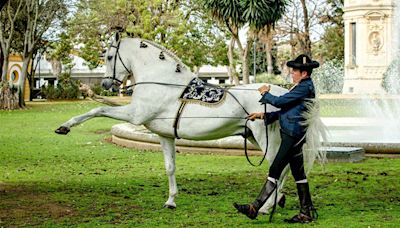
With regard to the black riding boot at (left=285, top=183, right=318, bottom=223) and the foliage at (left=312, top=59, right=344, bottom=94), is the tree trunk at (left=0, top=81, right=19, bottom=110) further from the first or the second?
the black riding boot at (left=285, top=183, right=318, bottom=223)

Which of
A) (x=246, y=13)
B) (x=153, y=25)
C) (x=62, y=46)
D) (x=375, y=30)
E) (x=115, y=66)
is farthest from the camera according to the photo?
(x=62, y=46)

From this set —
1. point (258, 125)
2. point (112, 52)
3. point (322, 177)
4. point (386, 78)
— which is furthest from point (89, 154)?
point (386, 78)

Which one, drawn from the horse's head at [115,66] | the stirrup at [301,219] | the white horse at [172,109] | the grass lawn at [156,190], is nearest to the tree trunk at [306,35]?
the grass lawn at [156,190]

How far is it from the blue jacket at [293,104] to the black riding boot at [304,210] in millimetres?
631

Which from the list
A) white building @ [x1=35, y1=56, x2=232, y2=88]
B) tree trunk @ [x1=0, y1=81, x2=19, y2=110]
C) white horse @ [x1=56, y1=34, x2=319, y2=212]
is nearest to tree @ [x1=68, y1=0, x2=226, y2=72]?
tree trunk @ [x1=0, y1=81, x2=19, y2=110]

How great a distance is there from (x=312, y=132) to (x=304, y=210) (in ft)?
2.98

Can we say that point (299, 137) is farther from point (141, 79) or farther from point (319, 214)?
point (141, 79)

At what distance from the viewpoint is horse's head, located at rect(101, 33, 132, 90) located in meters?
9.68

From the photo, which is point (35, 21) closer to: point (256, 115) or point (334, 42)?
point (334, 42)

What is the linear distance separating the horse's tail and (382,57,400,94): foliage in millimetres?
32813

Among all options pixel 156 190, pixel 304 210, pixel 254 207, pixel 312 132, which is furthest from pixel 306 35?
pixel 254 207

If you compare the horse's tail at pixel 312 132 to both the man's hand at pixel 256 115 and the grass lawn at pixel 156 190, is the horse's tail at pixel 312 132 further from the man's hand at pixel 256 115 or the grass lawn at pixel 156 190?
the grass lawn at pixel 156 190

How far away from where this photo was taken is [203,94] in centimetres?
920

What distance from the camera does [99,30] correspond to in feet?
172
